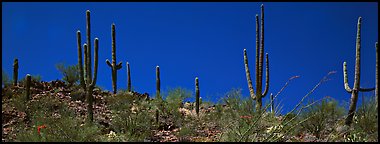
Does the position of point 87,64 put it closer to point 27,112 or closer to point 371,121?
point 27,112

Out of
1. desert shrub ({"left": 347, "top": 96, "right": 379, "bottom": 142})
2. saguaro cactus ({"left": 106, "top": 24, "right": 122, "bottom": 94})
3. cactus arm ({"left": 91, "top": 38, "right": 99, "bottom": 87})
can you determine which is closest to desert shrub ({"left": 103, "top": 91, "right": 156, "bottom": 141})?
cactus arm ({"left": 91, "top": 38, "right": 99, "bottom": 87})

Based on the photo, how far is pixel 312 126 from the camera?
37.3ft

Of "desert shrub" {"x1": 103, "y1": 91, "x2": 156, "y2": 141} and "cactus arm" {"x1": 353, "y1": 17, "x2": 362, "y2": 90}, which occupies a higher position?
"cactus arm" {"x1": 353, "y1": 17, "x2": 362, "y2": 90}

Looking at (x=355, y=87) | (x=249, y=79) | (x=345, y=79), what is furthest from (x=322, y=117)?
(x=249, y=79)

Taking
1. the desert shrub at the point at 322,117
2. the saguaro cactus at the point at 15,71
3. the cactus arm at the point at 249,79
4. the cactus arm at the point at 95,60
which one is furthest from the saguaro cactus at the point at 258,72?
the saguaro cactus at the point at 15,71

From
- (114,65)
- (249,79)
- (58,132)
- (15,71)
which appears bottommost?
(58,132)

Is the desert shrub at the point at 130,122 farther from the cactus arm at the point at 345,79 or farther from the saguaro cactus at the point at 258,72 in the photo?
the cactus arm at the point at 345,79

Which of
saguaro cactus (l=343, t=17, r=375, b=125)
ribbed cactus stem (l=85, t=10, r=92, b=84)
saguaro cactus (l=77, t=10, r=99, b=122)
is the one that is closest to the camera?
saguaro cactus (l=343, t=17, r=375, b=125)

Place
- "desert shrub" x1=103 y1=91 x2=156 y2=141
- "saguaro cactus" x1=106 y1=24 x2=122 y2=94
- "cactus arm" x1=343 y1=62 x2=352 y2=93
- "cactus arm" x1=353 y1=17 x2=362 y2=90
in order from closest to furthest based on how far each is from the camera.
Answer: "desert shrub" x1=103 y1=91 x2=156 y2=141 < "cactus arm" x1=353 y1=17 x2=362 y2=90 < "cactus arm" x1=343 y1=62 x2=352 y2=93 < "saguaro cactus" x1=106 y1=24 x2=122 y2=94

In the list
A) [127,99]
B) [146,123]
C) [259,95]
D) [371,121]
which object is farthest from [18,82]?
[371,121]

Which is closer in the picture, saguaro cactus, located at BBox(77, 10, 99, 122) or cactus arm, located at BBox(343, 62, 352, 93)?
cactus arm, located at BBox(343, 62, 352, 93)

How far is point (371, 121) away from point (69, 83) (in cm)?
1099

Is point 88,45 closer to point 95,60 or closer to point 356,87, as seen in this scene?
point 95,60

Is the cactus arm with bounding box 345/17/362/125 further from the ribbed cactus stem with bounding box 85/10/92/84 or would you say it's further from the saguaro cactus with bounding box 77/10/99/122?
the ribbed cactus stem with bounding box 85/10/92/84
